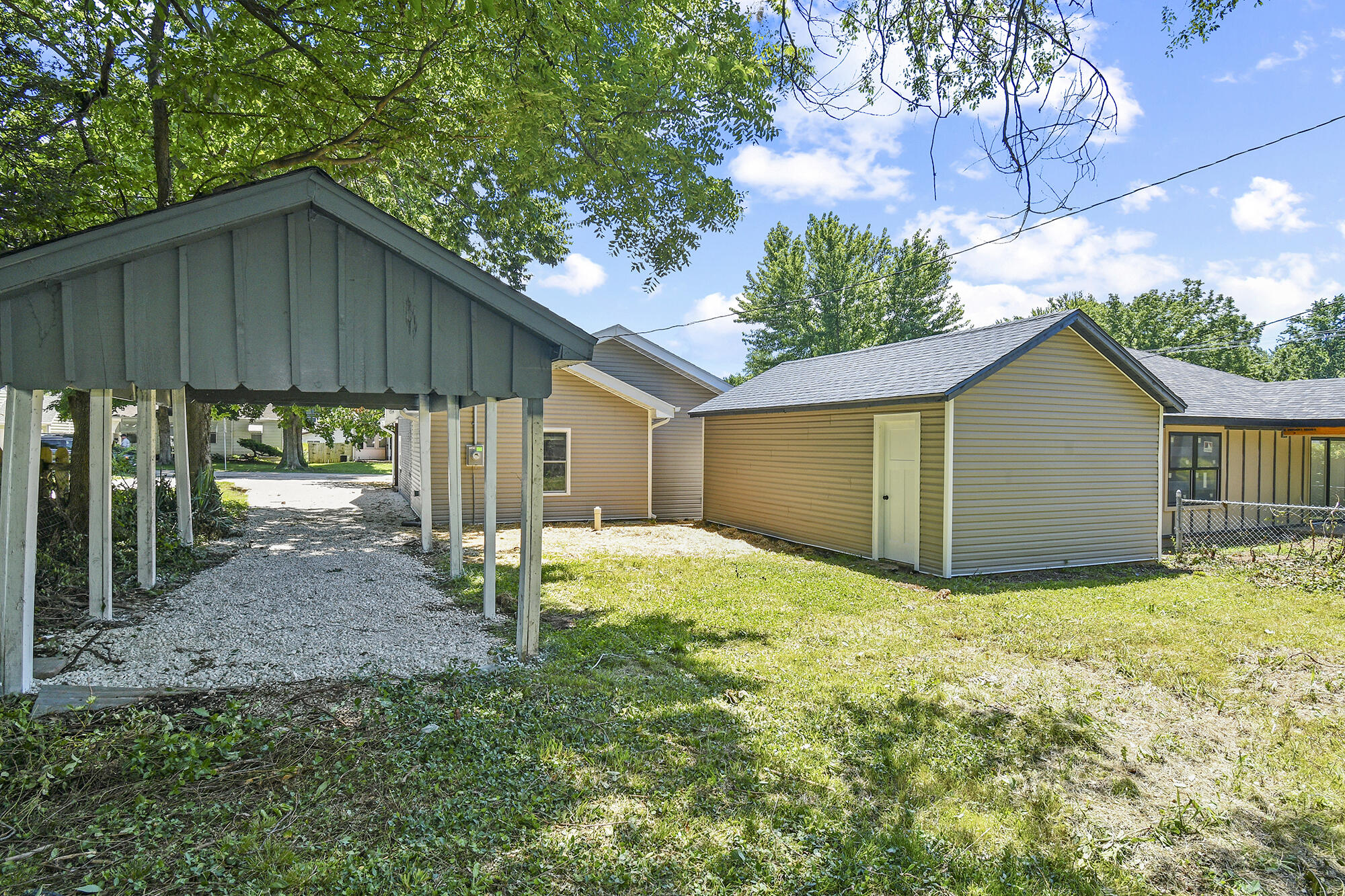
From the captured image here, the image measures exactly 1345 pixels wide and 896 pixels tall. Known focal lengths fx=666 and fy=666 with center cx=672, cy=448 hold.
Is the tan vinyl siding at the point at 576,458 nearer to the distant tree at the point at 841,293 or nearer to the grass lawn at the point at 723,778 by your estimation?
the grass lawn at the point at 723,778

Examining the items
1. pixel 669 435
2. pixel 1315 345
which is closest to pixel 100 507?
pixel 669 435

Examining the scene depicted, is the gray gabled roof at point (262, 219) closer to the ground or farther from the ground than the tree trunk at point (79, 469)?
farther from the ground

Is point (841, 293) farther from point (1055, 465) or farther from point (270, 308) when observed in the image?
point (270, 308)

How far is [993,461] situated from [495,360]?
768cm

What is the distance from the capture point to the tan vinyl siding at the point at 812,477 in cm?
977

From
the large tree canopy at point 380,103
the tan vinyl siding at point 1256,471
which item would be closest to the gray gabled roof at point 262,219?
the large tree canopy at point 380,103

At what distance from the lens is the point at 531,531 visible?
517 centimetres

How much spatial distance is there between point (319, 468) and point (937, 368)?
110ft

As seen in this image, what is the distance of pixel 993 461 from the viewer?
9734 millimetres

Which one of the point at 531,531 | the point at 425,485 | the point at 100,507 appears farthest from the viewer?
the point at 425,485

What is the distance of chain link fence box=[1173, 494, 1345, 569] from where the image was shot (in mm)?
10992

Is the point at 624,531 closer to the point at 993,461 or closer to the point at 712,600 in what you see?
the point at 712,600

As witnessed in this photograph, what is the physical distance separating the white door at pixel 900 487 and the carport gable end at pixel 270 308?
Answer: 6.64 meters

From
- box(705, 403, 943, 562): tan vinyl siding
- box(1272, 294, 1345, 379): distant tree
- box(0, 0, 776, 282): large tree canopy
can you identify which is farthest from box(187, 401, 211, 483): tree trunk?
box(1272, 294, 1345, 379): distant tree
